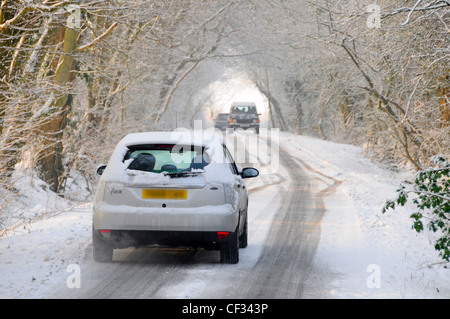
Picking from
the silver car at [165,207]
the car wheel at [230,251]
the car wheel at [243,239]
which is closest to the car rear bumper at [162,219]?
the silver car at [165,207]

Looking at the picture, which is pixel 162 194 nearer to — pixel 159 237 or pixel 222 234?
pixel 159 237

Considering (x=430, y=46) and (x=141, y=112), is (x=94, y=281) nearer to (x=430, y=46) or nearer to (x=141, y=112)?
(x=430, y=46)

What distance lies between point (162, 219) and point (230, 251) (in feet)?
3.30

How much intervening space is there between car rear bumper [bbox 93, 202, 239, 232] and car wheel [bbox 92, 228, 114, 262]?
0.21 meters

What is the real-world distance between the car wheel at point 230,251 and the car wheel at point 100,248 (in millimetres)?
1351

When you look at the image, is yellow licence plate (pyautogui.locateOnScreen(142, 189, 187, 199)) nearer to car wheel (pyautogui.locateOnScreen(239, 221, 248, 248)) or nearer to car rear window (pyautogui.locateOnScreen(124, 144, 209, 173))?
car rear window (pyautogui.locateOnScreen(124, 144, 209, 173))

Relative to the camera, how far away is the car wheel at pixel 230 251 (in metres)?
7.66

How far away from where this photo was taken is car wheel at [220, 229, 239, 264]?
7657 mm

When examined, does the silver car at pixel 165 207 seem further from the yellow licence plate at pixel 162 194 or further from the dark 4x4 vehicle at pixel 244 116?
the dark 4x4 vehicle at pixel 244 116

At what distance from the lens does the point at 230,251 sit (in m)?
7.80

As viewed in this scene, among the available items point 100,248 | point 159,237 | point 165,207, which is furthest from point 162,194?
point 100,248

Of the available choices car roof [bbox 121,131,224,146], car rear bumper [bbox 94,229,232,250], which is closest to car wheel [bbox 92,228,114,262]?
car rear bumper [bbox 94,229,232,250]

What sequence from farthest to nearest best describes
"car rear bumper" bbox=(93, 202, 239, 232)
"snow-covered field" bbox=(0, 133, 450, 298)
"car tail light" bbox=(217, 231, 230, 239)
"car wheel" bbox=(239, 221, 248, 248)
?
"car wheel" bbox=(239, 221, 248, 248) → "car tail light" bbox=(217, 231, 230, 239) → "car rear bumper" bbox=(93, 202, 239, 232) → "snow-covered field" bbox=(0, 133, 450, 298)
